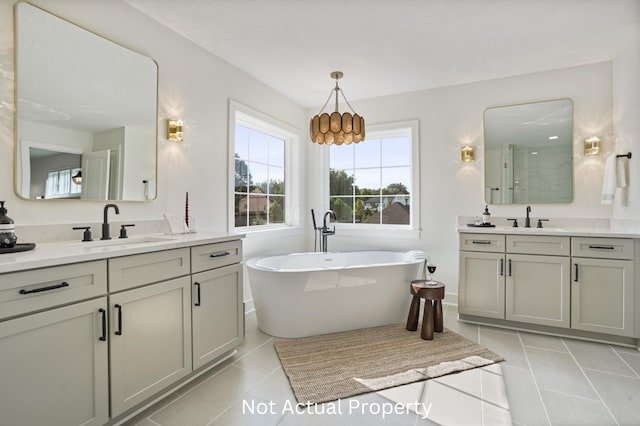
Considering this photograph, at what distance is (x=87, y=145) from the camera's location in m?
2.02

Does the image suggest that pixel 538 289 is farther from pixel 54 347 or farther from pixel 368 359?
pixel 54 347

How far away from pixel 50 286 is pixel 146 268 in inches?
17.7

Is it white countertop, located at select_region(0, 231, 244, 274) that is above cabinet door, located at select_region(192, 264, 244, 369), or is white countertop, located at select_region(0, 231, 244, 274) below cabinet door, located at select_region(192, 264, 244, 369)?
above

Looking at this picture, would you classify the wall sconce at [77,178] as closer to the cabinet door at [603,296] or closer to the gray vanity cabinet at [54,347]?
the gray vanity cabinet at [54,347]

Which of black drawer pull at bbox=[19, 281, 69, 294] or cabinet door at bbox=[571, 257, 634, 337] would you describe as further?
cabinet door at bbox=[571, 257, 634, 337]

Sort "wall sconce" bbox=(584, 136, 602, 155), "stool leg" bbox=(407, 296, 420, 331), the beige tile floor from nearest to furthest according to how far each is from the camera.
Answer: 1. the beige tile floor
2. "stool leg" bbox=(407, 296, 420, 331)
3. "wall sconce" bbox=(584, 136, 602, 155)

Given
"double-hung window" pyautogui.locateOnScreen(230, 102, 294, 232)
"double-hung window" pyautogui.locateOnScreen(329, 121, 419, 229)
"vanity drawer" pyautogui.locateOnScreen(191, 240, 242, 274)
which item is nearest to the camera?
"vanity drawer" pyautogui.locateOnScreen(191, 240, 242, 274)

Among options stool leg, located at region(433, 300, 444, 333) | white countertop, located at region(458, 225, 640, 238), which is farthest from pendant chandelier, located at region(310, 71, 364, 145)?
stool leg, located at region(433, 300, 444, 333)

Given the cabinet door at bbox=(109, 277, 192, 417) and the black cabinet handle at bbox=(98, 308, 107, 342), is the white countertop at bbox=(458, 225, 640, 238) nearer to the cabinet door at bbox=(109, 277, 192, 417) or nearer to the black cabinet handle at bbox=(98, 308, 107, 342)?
the cabinet door at bbox=(109, 277, 192, 417)

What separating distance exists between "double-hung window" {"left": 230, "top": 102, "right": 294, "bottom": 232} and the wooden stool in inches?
75.2

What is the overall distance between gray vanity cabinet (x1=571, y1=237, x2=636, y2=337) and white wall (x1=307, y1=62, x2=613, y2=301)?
73cm

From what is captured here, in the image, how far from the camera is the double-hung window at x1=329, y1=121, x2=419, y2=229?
13.5 ft

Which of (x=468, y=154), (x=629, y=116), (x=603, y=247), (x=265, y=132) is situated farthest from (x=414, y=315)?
(x=265, y=132)

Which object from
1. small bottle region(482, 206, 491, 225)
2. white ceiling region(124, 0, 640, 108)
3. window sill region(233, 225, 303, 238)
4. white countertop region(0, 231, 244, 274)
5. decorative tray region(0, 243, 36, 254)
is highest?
white ceiling region(124, 0, 640, 108)
